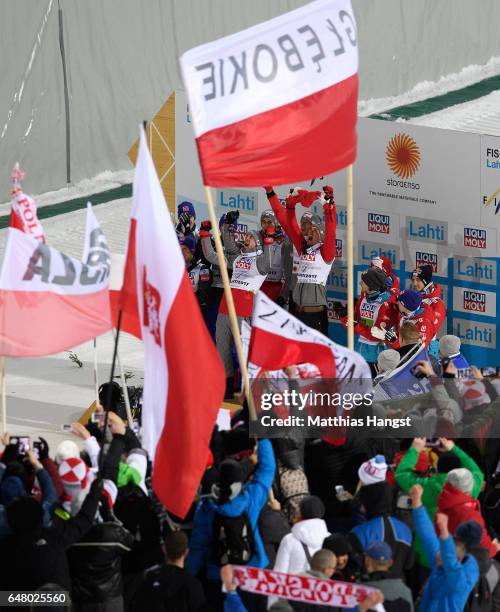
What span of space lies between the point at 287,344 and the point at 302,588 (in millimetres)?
2422

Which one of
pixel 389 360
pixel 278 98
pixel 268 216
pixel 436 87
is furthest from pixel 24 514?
pixel 436 87

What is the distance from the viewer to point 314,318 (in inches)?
629

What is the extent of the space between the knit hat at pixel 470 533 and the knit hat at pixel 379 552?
0.45 meters

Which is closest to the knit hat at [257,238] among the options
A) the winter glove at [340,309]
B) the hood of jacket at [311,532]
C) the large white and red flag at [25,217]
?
the winter glove at [340,309]

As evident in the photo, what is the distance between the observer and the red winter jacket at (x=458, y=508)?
10.2m

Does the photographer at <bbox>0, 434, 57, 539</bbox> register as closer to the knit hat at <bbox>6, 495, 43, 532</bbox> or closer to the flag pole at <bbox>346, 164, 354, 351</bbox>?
the knit hat at <bbox>6, 495, 43, 532</bbox>

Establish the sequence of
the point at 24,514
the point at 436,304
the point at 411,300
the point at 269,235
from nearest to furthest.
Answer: the point at 24,514 → the point at 411,300 → the point at 436,304 → the point at 269,235

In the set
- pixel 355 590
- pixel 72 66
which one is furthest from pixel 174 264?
pixel 72 66

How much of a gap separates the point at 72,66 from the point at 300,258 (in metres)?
8.88

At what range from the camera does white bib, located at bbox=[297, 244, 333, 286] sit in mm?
15727

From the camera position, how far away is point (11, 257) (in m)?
11.4

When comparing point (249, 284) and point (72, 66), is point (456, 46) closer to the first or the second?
point (72, 66)

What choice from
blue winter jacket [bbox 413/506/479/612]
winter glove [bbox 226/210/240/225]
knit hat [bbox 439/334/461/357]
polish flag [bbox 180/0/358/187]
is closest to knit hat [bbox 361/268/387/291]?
winter glove [bbox 226/210/240/225]

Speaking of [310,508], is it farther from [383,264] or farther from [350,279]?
[383,264]
